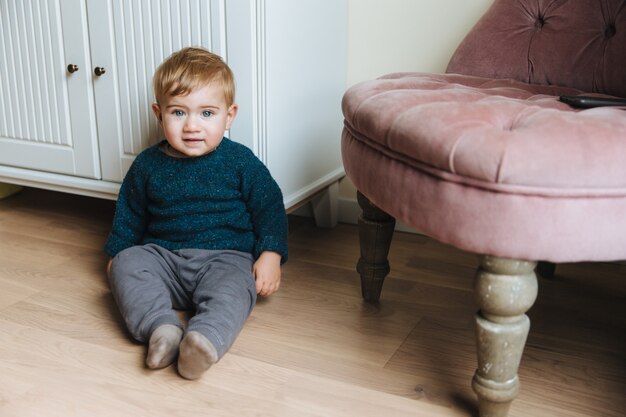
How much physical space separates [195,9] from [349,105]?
422 mm

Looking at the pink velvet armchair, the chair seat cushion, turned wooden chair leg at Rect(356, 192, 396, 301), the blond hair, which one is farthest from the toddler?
the chair seat cushion

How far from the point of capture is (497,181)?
26.1 inches

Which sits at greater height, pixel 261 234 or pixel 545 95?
pixel 545 95

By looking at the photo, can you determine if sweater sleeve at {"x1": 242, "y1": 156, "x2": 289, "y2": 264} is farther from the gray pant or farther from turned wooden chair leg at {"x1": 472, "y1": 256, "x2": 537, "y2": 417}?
turned wooden chair leg at {"x1": 472, "y1": 256, "x2": 537, "y2": 417}

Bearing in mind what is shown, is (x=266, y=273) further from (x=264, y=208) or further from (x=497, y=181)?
(x=497, y=181)

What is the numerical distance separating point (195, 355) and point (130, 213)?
0.44 m

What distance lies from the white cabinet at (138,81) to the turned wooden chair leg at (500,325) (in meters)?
0.64

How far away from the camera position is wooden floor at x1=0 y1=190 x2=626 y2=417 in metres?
0.89

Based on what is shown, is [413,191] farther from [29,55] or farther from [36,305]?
[29,55]

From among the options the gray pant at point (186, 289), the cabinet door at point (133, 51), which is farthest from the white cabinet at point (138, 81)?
the gray pant at point (186, 289)

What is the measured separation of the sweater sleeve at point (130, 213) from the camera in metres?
1.23

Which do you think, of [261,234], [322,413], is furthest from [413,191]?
[261,234]

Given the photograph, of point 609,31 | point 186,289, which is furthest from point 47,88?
point 609,31

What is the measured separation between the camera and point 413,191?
0.76 meters
